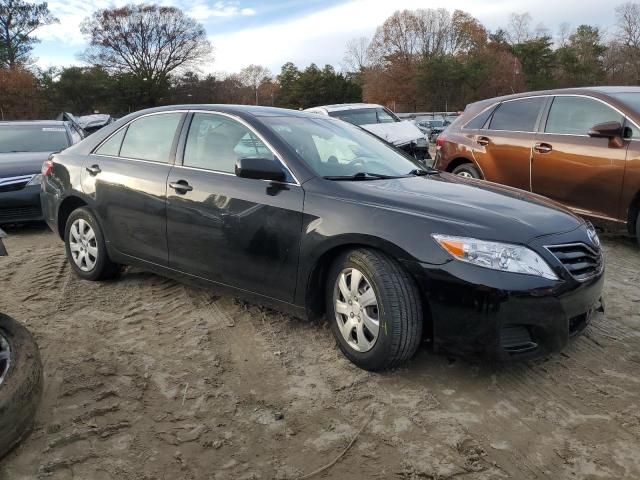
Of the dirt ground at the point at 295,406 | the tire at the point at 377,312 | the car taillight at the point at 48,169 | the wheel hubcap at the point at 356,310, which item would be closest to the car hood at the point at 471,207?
the tire at the point at 377,312

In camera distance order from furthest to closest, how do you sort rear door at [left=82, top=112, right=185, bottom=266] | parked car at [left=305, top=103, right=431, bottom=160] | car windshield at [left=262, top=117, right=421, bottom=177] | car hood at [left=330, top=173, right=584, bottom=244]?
1. parked car at [left=305, top=103, right=431, bottom=160]
2. rear door at [left=82, top=112, right=185, bottom=266]
3. car windshield at [left=262, top=117, right=421, bottom=177]
4. car hood at [left=330, top=173, right=584, bottom=244]

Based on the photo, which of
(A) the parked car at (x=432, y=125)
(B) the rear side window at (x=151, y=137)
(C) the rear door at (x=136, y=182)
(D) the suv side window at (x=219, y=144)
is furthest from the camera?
(A) the parked car at (x=432, y=125)

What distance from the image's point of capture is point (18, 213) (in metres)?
7.12

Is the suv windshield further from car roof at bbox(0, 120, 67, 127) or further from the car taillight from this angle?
the car taillight

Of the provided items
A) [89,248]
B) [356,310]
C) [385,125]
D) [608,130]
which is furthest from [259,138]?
[385,125]

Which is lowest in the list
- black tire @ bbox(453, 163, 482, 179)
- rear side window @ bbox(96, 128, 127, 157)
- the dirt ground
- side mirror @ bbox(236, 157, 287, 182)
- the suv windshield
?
the dirt ground

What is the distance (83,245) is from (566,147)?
4.75 m

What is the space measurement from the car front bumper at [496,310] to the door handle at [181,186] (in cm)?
182

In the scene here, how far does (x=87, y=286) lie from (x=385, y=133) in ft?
27.0

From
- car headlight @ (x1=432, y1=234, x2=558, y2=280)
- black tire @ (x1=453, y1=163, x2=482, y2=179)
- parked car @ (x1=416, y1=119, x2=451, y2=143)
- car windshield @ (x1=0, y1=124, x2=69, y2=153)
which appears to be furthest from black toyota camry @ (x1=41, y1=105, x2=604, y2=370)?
parked car @ (x1=416, y1=119, x2=451, y2=143)

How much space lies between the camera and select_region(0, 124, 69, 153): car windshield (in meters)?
8.09

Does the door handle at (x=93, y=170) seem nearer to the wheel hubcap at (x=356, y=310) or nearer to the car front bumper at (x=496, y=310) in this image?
the wheel hubcap at (x=356, y=310)

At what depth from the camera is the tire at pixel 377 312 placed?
301 cm

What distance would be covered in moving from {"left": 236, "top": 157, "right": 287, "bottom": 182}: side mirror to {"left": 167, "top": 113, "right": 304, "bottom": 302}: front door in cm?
7
